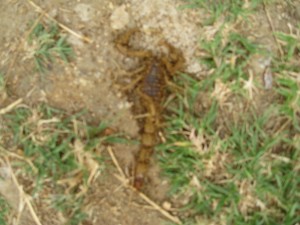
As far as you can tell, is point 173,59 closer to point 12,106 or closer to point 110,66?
point 110,66

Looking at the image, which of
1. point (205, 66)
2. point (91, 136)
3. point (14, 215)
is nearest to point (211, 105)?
point (205, 66)

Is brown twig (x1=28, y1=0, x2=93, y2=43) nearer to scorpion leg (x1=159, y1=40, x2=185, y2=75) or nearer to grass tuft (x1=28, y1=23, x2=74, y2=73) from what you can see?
grass tuft (x1=28, y1=23, x2=74, y2=73)

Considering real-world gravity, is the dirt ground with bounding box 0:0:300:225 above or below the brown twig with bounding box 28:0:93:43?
below

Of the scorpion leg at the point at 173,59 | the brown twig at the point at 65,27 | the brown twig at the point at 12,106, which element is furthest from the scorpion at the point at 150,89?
the brown twig at the point at 12,106

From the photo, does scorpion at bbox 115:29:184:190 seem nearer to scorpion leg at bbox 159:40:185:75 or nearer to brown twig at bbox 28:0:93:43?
scorpion leg at bbox 159:40:185:75

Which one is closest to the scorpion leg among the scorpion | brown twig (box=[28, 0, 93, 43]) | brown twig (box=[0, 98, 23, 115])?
the scorpion

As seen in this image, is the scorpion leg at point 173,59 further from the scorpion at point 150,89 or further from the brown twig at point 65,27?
the brown twig at point 65,27

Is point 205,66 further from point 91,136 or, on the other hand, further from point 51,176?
point 51,176
